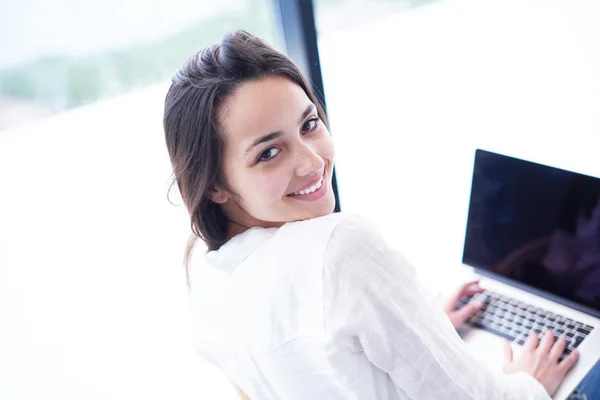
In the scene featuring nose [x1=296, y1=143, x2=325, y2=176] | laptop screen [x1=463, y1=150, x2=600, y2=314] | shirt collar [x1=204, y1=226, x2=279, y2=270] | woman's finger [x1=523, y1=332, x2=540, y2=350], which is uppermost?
nose [x1=296, y1=143, x2=325, y2=176]

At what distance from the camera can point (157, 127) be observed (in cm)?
179

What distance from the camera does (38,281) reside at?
64.6 inches

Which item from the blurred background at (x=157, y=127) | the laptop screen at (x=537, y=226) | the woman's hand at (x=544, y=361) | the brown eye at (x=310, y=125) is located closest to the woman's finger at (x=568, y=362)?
the woman's hand at (x=544, y=361)

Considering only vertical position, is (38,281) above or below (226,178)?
below

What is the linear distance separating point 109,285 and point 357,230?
1077mm

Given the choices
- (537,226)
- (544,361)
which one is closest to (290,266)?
(544,361)

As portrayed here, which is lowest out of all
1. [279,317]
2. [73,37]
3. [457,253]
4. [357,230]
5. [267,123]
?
[457,253]

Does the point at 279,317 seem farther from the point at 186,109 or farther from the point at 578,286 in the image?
the point at 578,286

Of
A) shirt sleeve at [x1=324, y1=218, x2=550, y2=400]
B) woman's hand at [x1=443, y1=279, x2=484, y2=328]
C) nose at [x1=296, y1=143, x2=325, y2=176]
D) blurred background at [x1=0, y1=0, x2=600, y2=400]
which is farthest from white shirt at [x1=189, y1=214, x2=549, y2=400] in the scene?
blurred background at [x1=0, y1=0, x2=600, y2=400]

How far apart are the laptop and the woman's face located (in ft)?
1.73

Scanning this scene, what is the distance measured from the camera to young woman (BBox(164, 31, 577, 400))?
36.2 inches

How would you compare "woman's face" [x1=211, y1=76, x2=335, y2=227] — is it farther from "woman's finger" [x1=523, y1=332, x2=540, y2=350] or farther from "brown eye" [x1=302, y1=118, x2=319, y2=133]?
"woman's finger" [x1=523, y1=332, x2=540, y2=350]

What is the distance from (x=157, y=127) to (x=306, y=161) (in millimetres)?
885

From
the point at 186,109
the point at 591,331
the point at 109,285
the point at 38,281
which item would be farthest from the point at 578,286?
the point at 38,281
